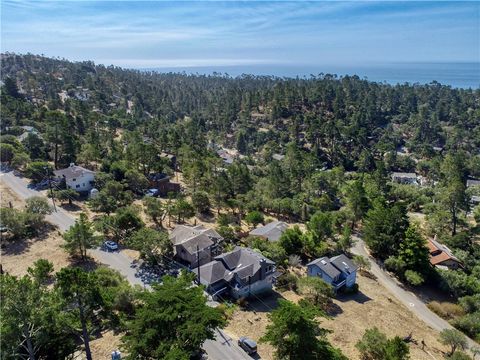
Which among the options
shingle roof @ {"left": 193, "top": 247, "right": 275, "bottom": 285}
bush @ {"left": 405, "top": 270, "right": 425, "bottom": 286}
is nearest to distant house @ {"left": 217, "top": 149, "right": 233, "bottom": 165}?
bush @ {"left": 405, "top": 270, "right": 425, "bottom": 286}

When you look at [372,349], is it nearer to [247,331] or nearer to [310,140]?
[247,331]

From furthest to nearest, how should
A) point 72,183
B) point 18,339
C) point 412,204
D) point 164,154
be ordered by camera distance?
point 164,154 → point 412,204 → point 72,183 → point 18,339

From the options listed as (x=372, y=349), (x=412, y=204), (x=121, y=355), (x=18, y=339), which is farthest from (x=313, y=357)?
(x=412, y=204)

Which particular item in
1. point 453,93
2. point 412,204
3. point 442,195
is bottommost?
point 412,204

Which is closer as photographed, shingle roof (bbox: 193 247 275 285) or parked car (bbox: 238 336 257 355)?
parked car (bbox: 238 336 257 355)

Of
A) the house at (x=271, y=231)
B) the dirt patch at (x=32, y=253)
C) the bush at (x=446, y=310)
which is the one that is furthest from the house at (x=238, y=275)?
the bush at (x=446, y=310)

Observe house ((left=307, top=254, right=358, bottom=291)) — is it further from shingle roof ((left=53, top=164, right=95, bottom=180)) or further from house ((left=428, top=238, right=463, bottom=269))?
shingle roof ((left=53, top=164, right=95, bottom=180))
